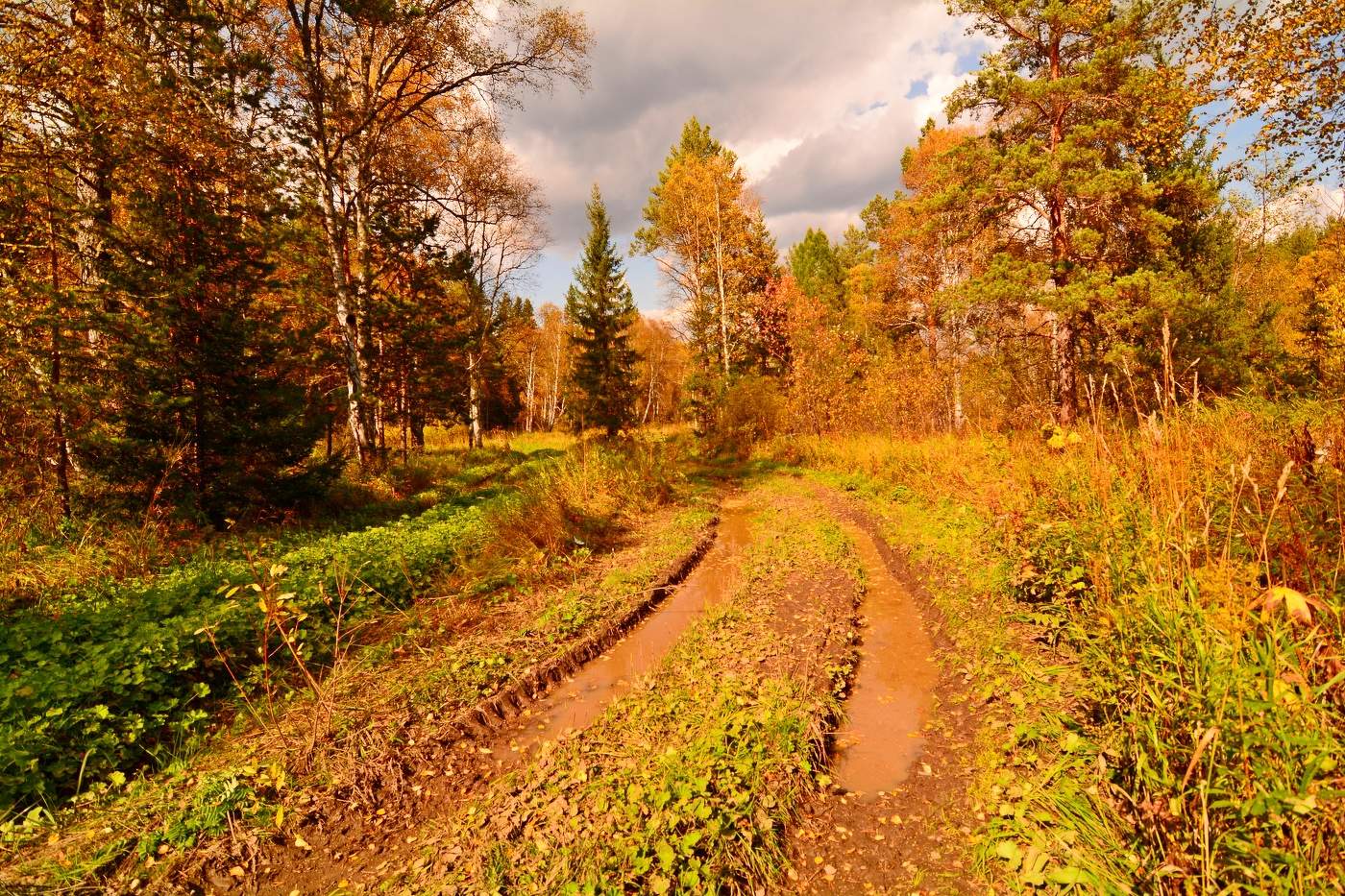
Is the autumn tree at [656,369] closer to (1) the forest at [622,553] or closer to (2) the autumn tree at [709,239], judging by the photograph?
(2) the autumn tree at [709,239]

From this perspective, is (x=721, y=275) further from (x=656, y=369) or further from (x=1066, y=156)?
(x=656, y=369)

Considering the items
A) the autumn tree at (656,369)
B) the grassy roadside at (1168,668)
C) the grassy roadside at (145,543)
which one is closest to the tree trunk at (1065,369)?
the grassy roadside at (1168,668)

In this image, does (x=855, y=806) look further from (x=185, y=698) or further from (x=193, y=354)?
(x=193, y=354)

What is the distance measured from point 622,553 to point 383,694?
443cm

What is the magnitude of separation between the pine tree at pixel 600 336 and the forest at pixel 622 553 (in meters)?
9.62

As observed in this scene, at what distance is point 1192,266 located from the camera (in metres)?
13.7

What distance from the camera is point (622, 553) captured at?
8539 mm

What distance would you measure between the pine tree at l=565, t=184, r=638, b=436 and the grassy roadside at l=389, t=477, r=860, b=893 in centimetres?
2102

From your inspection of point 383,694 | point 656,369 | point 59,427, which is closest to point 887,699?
point 383,694

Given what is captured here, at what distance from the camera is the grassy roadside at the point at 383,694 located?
3002 mm

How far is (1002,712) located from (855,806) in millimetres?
1335

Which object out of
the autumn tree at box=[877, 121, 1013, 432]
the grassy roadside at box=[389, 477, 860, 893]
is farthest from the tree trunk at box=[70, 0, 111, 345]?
the autumn tree at box=[877, 121, 1013, 432]

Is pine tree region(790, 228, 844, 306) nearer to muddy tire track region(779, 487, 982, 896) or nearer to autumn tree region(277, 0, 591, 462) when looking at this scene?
autumn tree region(277, 0, 591, 462)

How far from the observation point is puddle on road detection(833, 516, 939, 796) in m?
3.66
